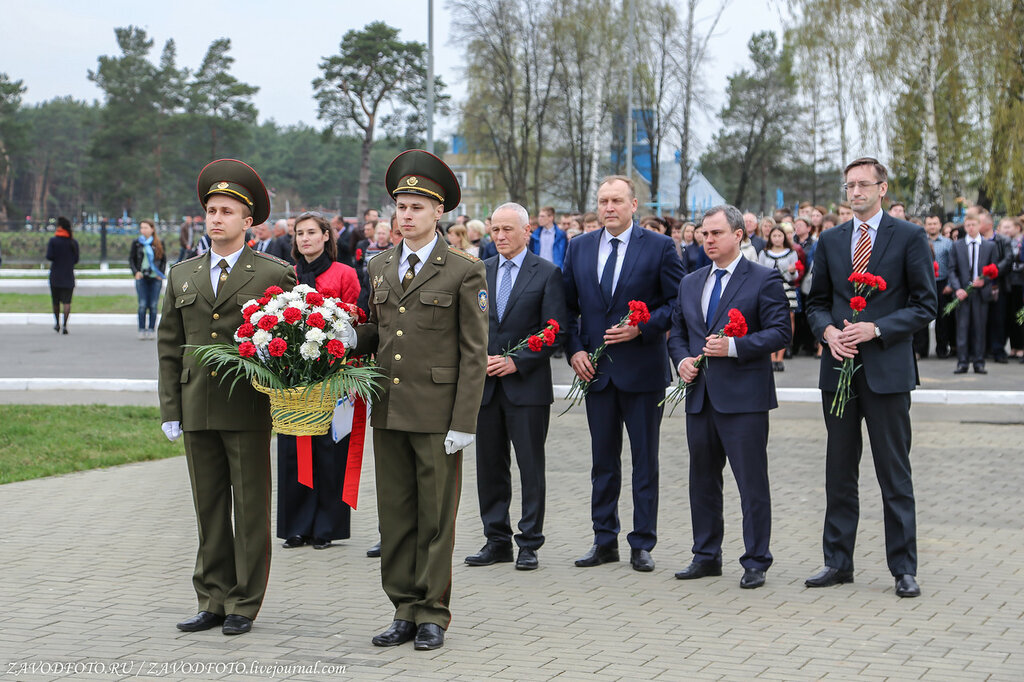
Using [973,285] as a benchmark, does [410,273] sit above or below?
above

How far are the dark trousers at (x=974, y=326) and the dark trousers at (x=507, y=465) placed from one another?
10.7 m

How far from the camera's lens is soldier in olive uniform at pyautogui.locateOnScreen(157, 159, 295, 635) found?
18.5 feet

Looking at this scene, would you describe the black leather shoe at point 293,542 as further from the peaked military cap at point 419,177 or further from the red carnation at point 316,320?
the peaked military cap at point 419,177

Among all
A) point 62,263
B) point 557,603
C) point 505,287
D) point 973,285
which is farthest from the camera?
point 62,263

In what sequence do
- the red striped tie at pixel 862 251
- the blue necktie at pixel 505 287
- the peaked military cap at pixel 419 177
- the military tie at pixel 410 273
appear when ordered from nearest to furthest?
the peaked military cap at pixel 419 177 < the military tie at pixel 410 273 < the red striped tie at pixel 862 251 < the blue necktie at pixel 505 287

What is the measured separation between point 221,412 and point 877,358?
3457 millimetres

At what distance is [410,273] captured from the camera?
5.68 m

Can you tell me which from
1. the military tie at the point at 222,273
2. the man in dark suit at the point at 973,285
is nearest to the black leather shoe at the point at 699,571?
the military tie at the point at 222,273

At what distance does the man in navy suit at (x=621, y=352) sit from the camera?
23.1 feet

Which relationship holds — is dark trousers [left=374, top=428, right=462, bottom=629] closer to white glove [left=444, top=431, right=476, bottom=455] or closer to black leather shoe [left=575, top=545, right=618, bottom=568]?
white glove [left=444, top=431, right=476, bottom=455]

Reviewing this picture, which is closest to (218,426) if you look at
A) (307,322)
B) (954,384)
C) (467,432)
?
(307,322)

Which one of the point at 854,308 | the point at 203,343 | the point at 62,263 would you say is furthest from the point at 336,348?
the point at 62,263

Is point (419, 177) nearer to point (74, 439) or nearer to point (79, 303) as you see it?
point (74, 439)

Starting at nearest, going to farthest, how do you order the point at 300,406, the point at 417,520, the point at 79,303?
1. the point at 300,406
2. the point at 417,520
3. the point at 79,303
